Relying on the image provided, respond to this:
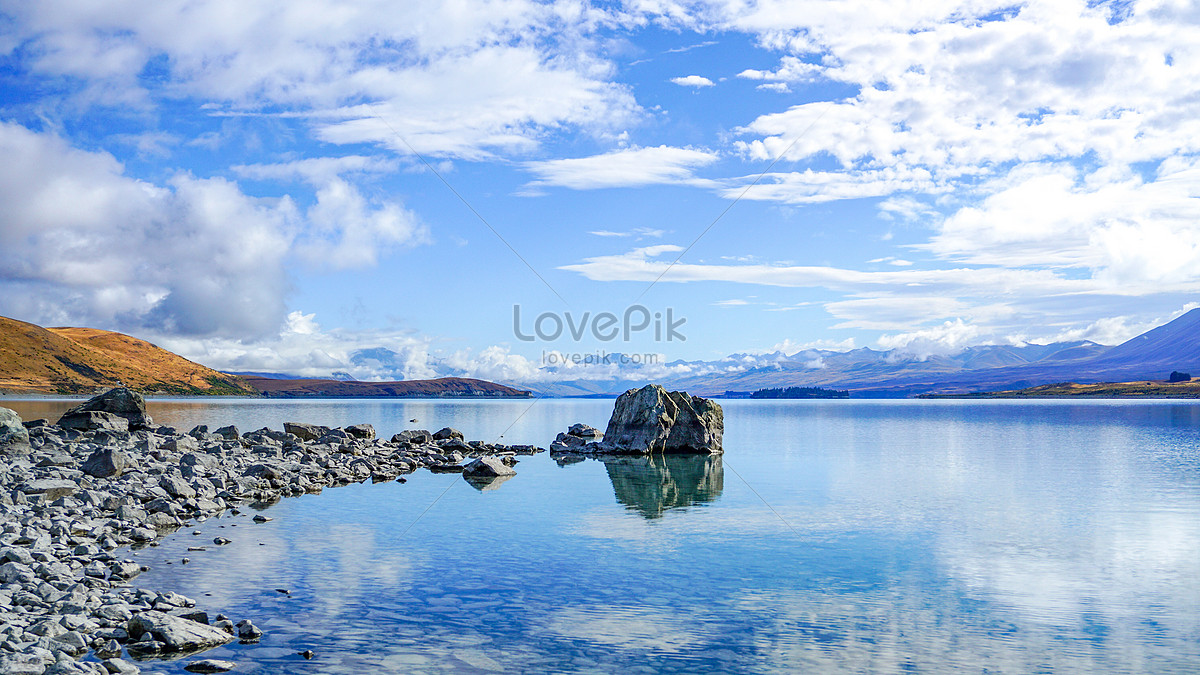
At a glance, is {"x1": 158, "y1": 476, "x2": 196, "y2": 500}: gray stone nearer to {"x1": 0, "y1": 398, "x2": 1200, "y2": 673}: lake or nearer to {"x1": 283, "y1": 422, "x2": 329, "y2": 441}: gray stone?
{"x1": 0, "y1": 398, "x2": 1200, "y2": 673}: lake

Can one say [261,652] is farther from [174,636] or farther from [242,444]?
[242,444]

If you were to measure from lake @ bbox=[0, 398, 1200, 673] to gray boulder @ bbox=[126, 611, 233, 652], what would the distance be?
0.41 meters

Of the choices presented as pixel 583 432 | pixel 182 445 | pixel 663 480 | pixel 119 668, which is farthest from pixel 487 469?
pixel 119 668

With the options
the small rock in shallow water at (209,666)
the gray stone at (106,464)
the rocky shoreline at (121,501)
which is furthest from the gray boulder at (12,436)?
the small rock in shallow water at (209,666)

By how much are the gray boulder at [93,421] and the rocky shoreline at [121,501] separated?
10 centimetres

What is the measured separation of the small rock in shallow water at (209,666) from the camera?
39.2 ft

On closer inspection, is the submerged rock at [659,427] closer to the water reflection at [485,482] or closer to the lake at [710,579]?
the water reflection at [485,482]

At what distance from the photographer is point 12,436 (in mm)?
40625

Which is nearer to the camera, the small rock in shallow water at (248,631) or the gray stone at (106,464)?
the small rock in shallow water at (248,631)

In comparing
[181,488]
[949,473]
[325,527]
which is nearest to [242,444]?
[181,488]

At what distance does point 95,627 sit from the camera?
1292 centimetres

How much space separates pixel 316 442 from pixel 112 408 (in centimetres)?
1921

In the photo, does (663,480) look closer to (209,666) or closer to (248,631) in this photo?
(248,631)

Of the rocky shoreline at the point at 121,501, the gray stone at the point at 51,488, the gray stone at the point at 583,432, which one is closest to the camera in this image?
the rocky shoreline at the point at 121,501
